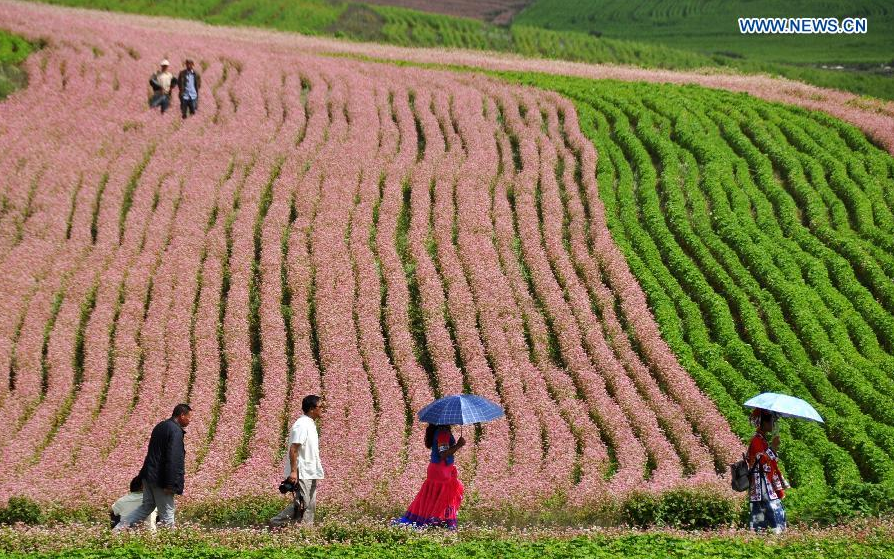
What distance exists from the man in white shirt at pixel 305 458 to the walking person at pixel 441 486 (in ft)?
5.58

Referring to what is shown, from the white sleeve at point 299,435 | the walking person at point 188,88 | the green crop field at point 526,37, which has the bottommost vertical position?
the white sleeve at point 299,435

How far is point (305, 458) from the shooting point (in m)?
16.6

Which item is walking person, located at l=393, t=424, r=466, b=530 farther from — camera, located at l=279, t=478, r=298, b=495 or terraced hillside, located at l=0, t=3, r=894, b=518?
terraced hillside, located at l=0, t=3, r=894, b=518

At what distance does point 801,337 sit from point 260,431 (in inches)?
518

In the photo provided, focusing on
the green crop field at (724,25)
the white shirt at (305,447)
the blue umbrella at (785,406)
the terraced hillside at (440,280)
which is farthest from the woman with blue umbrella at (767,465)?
the green crop field at (724,25)

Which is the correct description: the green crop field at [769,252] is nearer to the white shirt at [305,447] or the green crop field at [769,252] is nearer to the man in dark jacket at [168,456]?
the white shirt at [305,447]

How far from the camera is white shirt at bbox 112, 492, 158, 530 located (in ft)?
54.5

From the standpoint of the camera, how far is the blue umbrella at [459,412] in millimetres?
15930

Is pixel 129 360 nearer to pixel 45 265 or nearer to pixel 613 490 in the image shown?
pixel 45 265

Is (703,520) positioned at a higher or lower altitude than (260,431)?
lower

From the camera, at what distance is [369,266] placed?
95.0ft

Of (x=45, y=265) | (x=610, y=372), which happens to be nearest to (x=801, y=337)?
(x=610, y=372)

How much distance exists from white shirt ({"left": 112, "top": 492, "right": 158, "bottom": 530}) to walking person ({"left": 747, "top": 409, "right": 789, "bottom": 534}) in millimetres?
9360

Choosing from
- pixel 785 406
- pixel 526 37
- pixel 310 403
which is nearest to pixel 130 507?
pixel 310 403
